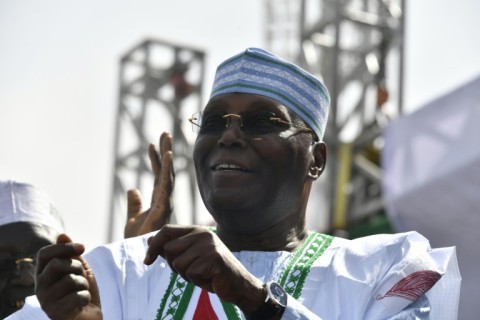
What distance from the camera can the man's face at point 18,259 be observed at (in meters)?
4.49

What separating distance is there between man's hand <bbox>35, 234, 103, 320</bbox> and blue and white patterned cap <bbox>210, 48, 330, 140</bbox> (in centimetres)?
103

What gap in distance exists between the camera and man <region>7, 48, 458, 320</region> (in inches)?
133

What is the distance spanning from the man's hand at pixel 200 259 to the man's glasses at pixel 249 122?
853mm

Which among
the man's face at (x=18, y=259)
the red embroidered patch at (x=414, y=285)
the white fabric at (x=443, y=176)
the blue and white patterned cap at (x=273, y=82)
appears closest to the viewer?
the red embroidered patch at (x=414, y=285)

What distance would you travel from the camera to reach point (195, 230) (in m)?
2.71

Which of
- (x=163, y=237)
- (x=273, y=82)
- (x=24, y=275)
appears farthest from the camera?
(x=24, y=275)

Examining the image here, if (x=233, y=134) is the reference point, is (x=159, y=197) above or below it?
below

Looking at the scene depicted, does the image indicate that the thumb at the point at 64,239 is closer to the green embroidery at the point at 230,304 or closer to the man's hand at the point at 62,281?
the man's hand at the point at 62,281

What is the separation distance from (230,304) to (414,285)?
0.56m

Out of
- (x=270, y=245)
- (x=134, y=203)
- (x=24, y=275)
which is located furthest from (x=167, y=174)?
(x=270, y=245)

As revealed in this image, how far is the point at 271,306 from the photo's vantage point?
2898 mm

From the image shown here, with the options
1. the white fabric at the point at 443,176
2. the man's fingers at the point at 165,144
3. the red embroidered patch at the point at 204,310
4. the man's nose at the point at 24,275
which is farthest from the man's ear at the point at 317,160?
the white fabric at the point at 443,176

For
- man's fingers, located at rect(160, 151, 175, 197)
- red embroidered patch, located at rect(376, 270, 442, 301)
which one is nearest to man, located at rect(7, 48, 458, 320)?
red embroidered patch, located at rect(376, 270, 442, 301)

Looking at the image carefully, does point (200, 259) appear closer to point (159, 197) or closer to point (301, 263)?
point (301, 263)
